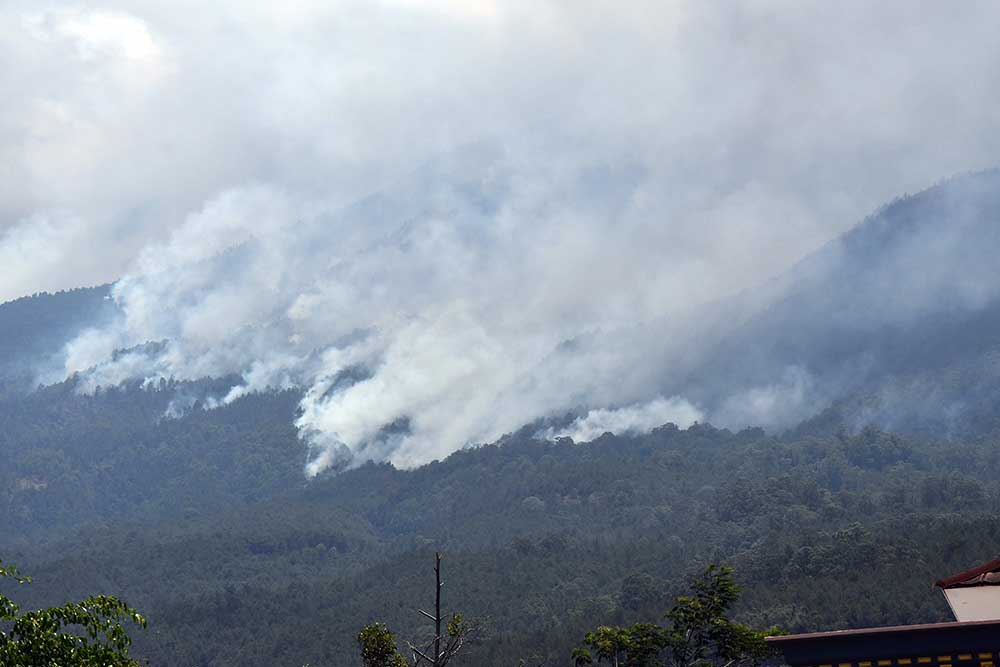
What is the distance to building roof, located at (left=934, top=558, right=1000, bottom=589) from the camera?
106 ft

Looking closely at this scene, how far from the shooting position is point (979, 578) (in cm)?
3272

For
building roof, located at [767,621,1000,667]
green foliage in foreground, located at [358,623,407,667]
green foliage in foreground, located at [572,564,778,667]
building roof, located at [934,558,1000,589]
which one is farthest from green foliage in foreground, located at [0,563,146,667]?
building roof, located at [934,558,1000,589]

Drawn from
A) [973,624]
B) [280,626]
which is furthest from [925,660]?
[280,626]

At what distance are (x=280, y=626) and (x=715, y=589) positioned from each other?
154839mm

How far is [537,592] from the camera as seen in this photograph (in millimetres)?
186500

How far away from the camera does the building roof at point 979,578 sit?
32.4 metres

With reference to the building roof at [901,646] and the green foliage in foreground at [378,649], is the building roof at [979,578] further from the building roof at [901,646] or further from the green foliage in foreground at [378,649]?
the green foliage in foreground at [378,649]

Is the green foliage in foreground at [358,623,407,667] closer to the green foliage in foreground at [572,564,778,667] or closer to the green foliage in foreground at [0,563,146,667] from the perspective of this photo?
the green foliage in foreground at [572,564,778,667]

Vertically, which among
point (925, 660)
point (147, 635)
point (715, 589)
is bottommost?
point (925, 660)

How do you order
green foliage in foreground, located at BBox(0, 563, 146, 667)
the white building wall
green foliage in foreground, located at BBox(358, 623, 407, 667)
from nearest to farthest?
green foliage in foreground, located at BBox(0, 563, 146, 667) → the white building wall → green foliage in foreground, located at BBox(358, 623, 407, 667)

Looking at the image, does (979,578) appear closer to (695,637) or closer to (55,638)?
(695,637)

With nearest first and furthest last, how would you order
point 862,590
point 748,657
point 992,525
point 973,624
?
1. point 973,624
2. point 748,657
3. point 862,590
4. point 992,525

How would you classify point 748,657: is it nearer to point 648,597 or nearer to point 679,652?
point 679,652

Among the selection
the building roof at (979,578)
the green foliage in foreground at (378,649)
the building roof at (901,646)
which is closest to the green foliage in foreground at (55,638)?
the green foliage in foreground at (378,649)
